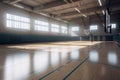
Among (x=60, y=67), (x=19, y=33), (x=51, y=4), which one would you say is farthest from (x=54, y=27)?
(x=60, y=67)

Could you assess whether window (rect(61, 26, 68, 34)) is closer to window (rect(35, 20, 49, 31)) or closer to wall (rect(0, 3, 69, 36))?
window (rect(35, 20, 49, 31))

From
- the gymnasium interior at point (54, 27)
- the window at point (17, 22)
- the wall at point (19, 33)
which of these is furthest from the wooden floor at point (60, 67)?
the window at point (17, 22)

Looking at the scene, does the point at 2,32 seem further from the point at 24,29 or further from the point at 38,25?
the point at 38,25

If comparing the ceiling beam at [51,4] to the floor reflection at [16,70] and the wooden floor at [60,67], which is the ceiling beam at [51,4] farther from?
the floor reflection at [16,70]

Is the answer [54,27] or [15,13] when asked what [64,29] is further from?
[15,13]

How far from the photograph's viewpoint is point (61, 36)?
23.5m

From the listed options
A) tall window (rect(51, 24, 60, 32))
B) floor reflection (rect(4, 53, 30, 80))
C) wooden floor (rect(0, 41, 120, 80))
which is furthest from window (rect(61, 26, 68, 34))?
floor reflection (rect(4, 53, 30, 80))

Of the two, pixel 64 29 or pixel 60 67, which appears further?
pixel 64 29

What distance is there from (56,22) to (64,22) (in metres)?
3.52

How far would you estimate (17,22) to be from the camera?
1362cm

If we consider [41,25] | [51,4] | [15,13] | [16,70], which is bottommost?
[16,70]

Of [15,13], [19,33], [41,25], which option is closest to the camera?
[15,13]

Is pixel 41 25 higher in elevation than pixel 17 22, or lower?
higher

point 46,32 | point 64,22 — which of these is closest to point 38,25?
point 46,32
